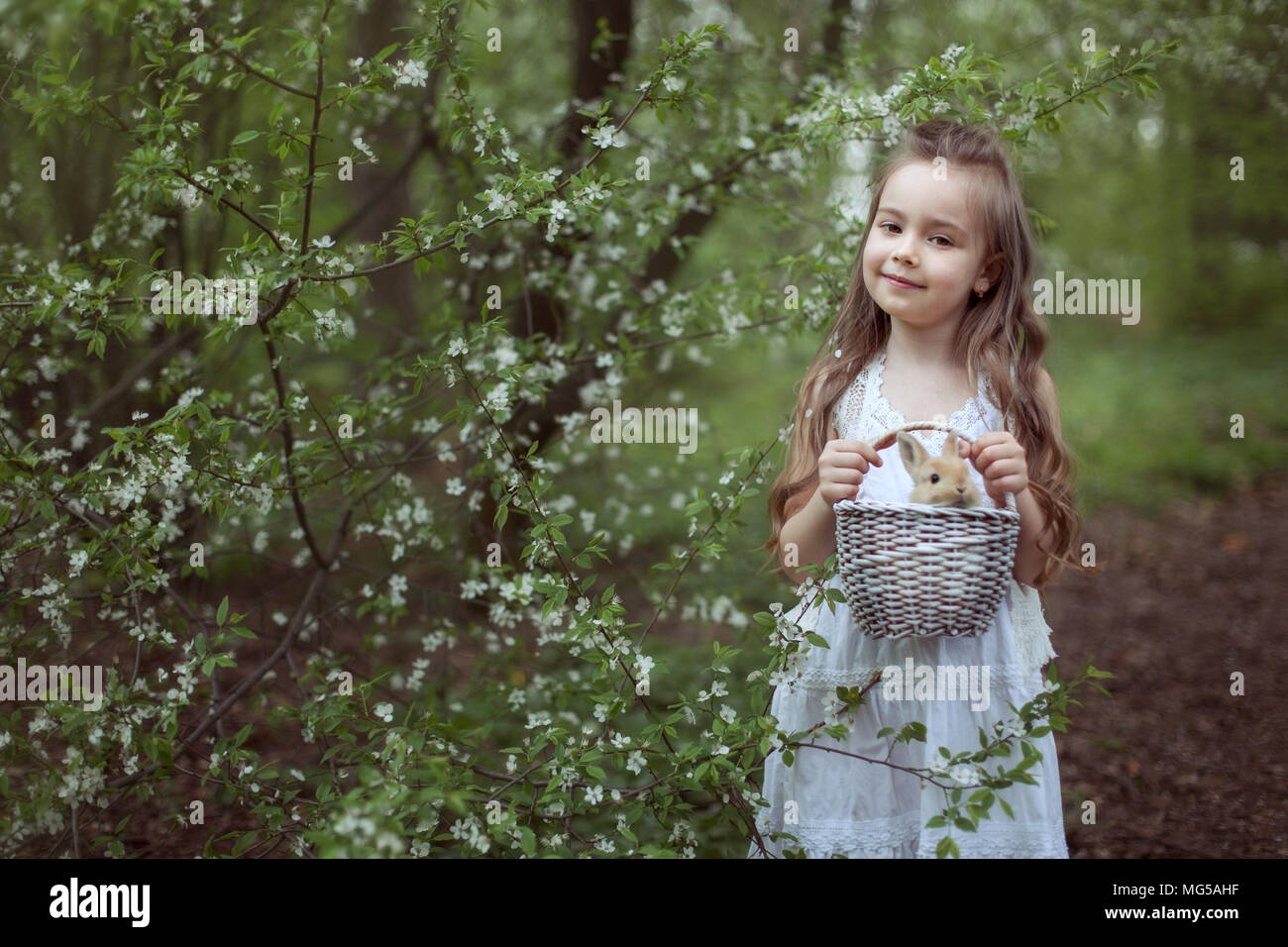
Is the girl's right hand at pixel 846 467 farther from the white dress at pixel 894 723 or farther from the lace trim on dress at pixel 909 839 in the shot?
the lace trim on dress at pixel 909 839

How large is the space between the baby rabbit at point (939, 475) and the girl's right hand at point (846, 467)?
9cm

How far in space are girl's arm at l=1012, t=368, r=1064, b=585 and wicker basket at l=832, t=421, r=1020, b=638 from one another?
222mm

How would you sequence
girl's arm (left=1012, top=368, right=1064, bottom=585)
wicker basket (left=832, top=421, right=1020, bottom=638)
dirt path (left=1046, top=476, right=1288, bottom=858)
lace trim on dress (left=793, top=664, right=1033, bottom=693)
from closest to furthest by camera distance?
wicker basket (left=832, top=421, right=1020, bottom=638) < girl's arm (left=1012, top=368, right=1064, bottom=585) < lace trim on dress (left=793, top=664, right=1033, bottom=693) < dirt path (left=1046, top=476, right=1288, bottom=858)

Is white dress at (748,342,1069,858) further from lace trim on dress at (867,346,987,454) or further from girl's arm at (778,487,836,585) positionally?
girl's arm at (778,487,836,585)

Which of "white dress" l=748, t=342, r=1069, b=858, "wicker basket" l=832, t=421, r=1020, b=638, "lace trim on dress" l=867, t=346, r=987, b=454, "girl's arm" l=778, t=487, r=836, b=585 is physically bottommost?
"white dress" l=748, t=342, r=1069, b=858

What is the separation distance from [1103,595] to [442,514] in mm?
4376

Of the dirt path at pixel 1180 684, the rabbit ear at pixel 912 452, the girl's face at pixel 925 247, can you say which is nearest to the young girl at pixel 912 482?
the girl's face at pixel 925 247

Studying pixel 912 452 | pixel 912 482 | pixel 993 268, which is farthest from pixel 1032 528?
pixel 993 268

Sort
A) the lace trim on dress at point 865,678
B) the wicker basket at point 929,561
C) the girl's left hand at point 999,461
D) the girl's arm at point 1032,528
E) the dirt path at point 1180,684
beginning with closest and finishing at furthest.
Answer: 1. the wicker basket at point 929,561
2. the girl's left hand at point 999,461
3. the girl's arm at point 1032,528
4. the lace trim on dress at point 865,678
5. the dirt path at point 1180,684

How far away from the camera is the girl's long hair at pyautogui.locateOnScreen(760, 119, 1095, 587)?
84.0 inches

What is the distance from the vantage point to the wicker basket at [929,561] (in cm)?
177

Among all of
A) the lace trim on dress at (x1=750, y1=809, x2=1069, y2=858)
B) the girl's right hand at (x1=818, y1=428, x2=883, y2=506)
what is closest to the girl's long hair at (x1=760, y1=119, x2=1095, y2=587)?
the girl's right hand at (x1=818, y1=428, x2=883, y2=506)

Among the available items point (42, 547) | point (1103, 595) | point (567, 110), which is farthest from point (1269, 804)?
point (42, 547)
